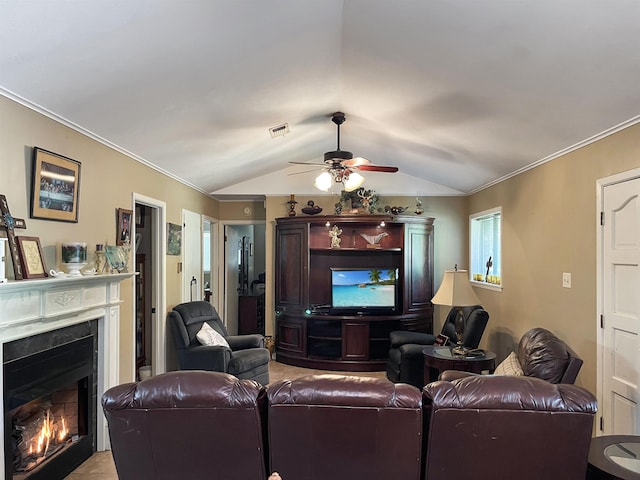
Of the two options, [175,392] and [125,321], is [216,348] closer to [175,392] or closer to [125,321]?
[125,321]

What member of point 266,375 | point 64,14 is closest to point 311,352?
point 266,375

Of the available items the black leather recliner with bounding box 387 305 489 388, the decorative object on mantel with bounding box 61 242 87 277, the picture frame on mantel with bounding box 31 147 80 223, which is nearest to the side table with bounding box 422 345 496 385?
the black leather recliner with bounding box 387 305 489 388

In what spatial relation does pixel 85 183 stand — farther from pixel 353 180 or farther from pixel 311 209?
pixel 311 209

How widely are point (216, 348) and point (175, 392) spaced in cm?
286

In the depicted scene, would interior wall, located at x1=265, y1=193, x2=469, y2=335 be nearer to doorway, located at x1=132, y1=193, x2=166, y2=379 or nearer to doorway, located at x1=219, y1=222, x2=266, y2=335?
doorway, located at x1=219, y1=222, x2=266, y2=335

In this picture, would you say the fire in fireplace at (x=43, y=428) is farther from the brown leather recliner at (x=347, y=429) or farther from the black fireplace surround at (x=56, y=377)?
the brown leather recliner at (x=347, y=429)

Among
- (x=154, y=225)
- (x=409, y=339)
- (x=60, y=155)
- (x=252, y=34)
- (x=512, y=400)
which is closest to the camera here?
(x=512, y=400)

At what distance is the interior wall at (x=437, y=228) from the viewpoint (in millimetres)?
6965

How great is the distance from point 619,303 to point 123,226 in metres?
3.82

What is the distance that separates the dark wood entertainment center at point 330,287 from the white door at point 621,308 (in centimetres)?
322

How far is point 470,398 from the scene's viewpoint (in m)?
1.96

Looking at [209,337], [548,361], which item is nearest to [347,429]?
[548,361]

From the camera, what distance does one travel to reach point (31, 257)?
106 inches

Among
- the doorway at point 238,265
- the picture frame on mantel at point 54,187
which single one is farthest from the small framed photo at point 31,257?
the doorway at point 238,265
